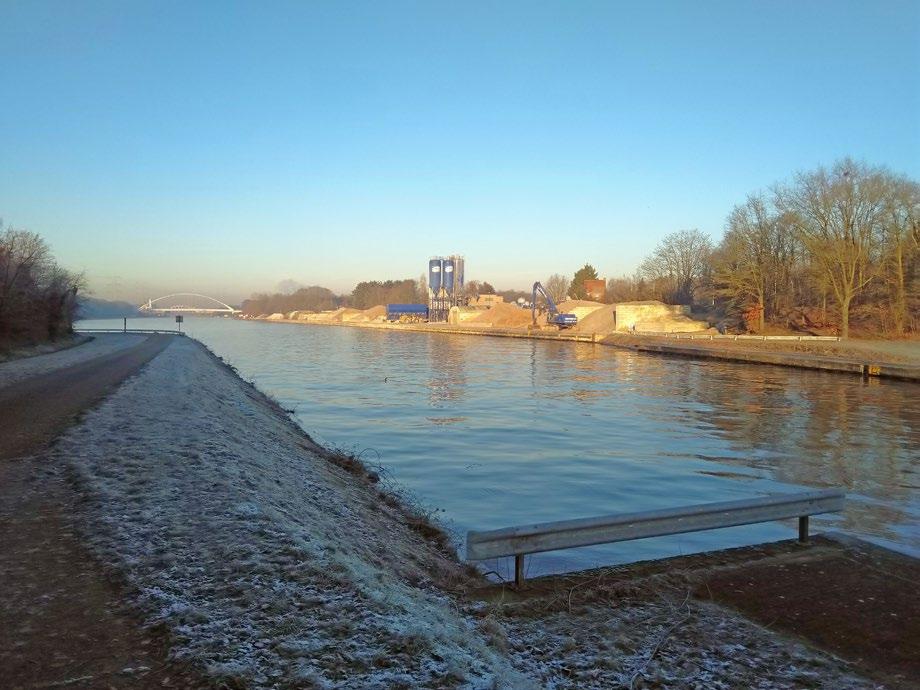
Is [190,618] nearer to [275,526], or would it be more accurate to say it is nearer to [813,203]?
[275,526]

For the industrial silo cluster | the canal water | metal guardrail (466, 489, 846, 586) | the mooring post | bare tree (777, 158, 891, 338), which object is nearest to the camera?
metal guardrail (466, 489, 846, 586)

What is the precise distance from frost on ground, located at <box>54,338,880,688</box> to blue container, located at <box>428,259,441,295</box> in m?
155

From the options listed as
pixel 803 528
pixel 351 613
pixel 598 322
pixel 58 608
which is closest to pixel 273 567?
pixel 351 613

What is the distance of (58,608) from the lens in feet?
15.7

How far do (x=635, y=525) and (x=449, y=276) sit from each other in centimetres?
15893

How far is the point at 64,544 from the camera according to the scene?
6109 mm

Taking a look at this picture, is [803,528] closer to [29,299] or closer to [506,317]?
[29,299]

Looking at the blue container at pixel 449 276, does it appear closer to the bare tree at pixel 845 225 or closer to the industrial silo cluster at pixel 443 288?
the industrial silo cluster at pixel 443 288

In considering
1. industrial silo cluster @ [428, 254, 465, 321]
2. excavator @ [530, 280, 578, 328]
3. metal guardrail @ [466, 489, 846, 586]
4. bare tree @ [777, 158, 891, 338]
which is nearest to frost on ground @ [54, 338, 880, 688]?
metal guardrail @ [466, 489, 846, 586]

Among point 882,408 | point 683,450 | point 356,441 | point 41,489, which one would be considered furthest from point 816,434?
point 41,489

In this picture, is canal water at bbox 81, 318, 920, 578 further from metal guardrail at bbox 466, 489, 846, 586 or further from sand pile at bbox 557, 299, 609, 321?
sand pile at bbox 557, 299, 609, 321

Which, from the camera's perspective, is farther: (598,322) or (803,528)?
(598,322)

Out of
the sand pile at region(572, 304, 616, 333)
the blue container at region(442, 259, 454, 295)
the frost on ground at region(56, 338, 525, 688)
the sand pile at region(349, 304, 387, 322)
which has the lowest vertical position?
the frost on ground at region(56, 338, 525, 688)

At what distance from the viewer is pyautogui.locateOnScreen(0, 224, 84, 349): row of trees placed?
35.5 meters
